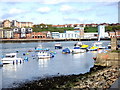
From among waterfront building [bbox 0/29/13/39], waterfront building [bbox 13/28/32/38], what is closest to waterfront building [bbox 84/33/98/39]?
waterfront building [bbox 13/28/32/38]

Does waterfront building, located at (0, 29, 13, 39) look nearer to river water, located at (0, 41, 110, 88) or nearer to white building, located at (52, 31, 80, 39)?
white building, located at (52, 31, 80, 39)

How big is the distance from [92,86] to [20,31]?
92290 mm

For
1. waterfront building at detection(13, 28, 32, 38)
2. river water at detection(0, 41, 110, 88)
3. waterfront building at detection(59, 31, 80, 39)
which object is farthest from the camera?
waterfront building at detection(59, 31, 80, 39)

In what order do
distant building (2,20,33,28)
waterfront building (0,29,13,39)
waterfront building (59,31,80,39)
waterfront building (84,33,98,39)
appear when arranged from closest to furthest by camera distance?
waterfront building (0,29,13,39) → waterfront building (59,31,80,39) → waterfront building (84,33,98,39) → distant building (2,20,33,28)

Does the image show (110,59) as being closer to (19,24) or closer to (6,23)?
(6,23)

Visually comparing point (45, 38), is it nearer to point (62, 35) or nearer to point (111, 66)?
point (62, 35)

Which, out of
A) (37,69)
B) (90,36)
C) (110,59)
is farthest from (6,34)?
(110,59)

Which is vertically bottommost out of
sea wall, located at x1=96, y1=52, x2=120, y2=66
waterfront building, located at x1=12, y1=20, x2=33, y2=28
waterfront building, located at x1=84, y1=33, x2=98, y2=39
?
sea wall, located at x1=96, y1=52, x2=120, y2=66

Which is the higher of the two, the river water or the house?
the house

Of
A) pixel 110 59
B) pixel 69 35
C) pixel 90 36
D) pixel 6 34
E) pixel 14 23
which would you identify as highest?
pixel 14 23

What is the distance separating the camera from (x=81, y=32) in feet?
360

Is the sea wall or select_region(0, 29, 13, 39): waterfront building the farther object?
select_region(0, 29, 13, 39): waterfront building

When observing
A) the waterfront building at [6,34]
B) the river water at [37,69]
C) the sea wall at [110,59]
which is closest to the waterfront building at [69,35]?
the waterfront building at [6,34]

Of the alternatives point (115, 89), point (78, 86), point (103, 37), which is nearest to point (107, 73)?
point (78, 86)
